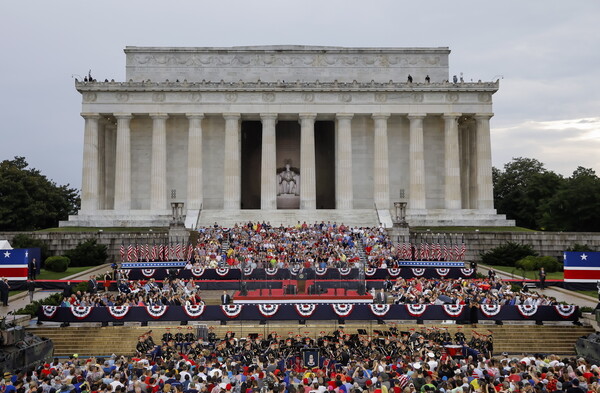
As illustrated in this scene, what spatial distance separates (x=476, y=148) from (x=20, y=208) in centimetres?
→ 5746

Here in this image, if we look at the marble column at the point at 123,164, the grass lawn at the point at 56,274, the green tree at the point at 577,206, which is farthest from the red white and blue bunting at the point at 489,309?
the marble column at the point at 123,164

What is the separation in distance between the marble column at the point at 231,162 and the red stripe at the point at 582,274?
1605 inches

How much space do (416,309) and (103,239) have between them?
119 ft

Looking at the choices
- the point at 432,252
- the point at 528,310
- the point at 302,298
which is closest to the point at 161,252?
the point at 302,298

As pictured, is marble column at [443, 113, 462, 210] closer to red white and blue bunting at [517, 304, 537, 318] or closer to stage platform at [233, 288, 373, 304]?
stage platform at [233, 288, 373, 304]

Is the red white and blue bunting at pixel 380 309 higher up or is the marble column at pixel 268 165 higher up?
the marble column at pixel 268 165

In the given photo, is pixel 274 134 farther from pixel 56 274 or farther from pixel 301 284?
pixel 301 284

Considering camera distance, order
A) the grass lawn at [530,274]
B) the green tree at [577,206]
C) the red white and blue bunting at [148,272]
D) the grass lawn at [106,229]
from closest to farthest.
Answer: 1. the red white and blue bunting at [148,272]
2. the grass lawn at [530,274]
3. the grass lawn at [106,229]
4. the green tree at [577,206]

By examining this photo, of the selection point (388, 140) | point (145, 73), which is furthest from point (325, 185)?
point (145, 73)

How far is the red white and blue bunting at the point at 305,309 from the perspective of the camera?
98.8 feet

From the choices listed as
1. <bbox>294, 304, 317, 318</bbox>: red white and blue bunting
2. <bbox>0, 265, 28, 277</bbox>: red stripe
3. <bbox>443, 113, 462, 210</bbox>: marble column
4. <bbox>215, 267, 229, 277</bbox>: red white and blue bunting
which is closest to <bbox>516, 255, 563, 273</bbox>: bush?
<bbox>443, 113, 462, 210</bbox>: marble column

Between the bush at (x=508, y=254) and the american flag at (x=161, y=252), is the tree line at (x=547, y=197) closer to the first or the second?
the bush at (x=508, y=254)

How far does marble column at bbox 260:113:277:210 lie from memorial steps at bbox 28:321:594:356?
37168 millimetres

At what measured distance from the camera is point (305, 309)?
30141 millimetres
